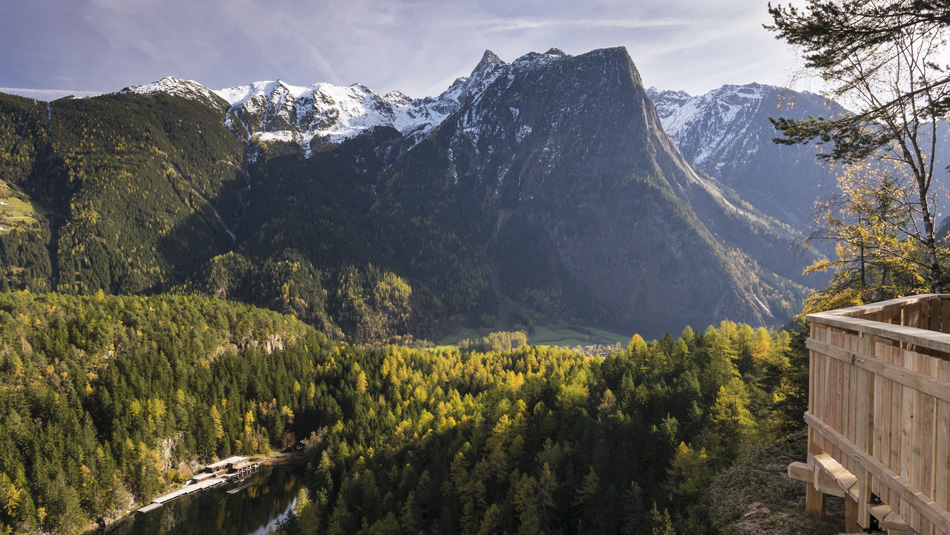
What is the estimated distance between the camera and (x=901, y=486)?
27.6 feet

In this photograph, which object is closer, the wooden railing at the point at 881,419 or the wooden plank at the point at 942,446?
the wooden plank at the point at 942,446

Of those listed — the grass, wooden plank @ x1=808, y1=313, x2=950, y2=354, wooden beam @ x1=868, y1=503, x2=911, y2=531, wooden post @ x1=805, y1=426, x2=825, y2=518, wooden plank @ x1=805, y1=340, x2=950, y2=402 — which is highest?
wooden plank @ x1=808, y1=313, x2=950, y2=354

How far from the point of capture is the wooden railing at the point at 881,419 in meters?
7.71

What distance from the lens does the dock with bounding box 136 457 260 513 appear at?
106500 millimetres

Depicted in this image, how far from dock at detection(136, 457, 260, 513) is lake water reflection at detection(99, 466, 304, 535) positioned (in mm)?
1730

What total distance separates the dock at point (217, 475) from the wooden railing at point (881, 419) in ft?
400

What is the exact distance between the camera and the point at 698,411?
54.1 meters

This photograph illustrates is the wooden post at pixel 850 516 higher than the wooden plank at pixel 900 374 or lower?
lower

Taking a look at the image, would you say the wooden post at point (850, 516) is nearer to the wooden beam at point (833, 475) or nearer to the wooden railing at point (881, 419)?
the wooden railing at point (881, 419)

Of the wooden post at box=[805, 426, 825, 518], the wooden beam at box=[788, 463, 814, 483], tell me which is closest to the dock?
the wooden post at box=[805, 426, 825, 518]

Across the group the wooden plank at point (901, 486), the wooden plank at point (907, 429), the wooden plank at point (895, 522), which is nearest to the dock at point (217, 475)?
the wooden plank at point (901, 486)

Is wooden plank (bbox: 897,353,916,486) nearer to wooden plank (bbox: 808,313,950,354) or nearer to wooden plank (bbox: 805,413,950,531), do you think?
wooden plank (bbox: 805,413,950,531)

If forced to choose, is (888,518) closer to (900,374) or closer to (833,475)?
(833,475)

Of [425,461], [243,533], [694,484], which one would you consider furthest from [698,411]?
[243,533]
